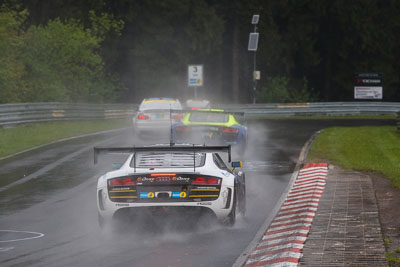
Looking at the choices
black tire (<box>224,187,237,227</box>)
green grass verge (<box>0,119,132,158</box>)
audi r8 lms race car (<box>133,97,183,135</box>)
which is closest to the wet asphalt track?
black tire (<box>224,187,237,227</box>)

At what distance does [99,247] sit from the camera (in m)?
10.4

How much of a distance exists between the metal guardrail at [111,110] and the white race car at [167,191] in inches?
794

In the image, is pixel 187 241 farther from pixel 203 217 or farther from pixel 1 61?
pixel 1 61

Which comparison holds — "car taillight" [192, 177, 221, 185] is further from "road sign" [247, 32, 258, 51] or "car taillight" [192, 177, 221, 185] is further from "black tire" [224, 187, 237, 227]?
"road sign" [247, 32, 258, 51]

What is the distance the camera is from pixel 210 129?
847 inches

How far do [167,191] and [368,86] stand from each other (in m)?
46.0

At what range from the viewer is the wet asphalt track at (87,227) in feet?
31.8

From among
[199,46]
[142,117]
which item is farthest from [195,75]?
[142,117]

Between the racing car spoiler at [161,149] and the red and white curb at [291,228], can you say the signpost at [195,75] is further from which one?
the racing car spoiler at [161,149]

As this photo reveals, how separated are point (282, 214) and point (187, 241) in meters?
2.98

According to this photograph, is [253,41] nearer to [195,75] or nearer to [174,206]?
[195,75]

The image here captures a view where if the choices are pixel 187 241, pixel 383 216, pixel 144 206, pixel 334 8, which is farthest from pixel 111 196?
pixel 334 8

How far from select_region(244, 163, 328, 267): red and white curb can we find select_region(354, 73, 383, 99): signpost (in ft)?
123

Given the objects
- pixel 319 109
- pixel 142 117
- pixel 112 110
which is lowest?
pixel 319 109
